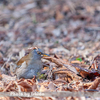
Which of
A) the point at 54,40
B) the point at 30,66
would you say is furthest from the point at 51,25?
the point at 30,66

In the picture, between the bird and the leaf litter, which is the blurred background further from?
the bird

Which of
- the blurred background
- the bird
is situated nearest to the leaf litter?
the blurred background

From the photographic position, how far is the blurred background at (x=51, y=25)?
26.5 feet

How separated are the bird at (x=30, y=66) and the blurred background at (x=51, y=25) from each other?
1.73 meters

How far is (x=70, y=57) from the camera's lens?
6590mm

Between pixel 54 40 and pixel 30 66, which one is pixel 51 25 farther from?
pixel 30 66

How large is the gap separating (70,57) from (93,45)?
1922 mm

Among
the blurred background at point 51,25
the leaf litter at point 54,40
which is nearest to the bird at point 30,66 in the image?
the leaf litter at point 54,40

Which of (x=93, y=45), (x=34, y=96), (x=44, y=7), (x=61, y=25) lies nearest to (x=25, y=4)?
(x=44, y=7)

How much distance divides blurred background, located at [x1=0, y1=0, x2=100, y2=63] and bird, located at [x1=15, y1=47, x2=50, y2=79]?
5.68ft

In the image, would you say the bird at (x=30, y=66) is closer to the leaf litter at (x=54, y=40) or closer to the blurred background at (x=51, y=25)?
the leaf litter at (x=54, y=40)

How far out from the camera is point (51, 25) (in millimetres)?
9898

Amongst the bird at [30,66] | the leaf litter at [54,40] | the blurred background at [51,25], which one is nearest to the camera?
the leaf litter at [54,40]

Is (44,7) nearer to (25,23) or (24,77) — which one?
(25,23)
